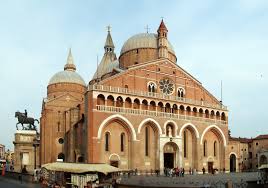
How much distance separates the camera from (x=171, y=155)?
4812 centimetres

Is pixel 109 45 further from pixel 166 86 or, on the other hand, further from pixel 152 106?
pixel 152 106

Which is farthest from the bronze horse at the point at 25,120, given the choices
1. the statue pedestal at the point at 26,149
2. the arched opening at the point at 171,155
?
the arched opening at the point at 171,155

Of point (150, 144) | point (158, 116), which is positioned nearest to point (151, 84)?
point (158, 116)

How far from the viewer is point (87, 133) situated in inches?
1604

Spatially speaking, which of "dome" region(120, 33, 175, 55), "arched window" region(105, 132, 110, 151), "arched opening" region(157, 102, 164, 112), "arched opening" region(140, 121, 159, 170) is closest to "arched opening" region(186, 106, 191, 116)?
"arched opening" region(157, 102, 164, 112)

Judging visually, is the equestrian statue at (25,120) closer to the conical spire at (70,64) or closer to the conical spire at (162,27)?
the conical spire at (70,64)

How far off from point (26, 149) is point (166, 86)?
87.5 ft

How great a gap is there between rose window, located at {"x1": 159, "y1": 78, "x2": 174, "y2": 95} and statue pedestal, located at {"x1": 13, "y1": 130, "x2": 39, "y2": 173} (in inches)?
966

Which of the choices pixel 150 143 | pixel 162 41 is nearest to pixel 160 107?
pixel 150 143

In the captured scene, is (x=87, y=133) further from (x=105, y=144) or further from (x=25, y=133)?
(x=25, y=133)

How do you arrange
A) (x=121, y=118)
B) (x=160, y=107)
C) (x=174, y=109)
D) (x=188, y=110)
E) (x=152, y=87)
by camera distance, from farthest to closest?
(x=188, y=110), (x=174, y=109), (x=152, y=87), (x=160, y=107), (x=121, y=118)

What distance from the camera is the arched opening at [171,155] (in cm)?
4756

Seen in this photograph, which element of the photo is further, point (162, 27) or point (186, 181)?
point (162, 27)

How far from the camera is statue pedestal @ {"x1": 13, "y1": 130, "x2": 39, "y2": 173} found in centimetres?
5925
